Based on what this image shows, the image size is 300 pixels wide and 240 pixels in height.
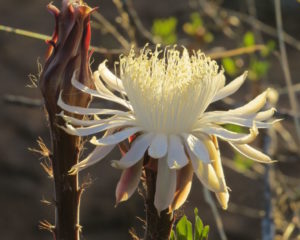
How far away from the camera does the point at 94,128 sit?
0.96 meters

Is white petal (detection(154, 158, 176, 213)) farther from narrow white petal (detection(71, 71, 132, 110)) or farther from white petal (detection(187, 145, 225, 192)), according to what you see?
narrow white petal (detection(71, 71, 132, 110))

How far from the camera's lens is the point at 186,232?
39.8 inches

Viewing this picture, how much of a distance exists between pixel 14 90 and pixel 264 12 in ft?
6.46

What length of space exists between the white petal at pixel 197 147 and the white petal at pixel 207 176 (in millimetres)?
13

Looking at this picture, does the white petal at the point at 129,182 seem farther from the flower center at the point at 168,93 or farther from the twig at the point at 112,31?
the twig at the point at 112,31

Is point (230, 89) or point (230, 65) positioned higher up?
point (230, 65)

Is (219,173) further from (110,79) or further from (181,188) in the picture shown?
(110,79)

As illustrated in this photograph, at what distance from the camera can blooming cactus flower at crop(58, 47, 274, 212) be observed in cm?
91

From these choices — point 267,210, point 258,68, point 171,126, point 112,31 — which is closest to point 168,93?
point 171,126

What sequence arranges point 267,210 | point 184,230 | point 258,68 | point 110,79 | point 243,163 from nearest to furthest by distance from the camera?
point 184,230
point 110,79
point 267,210
point 258,68
point 243,163

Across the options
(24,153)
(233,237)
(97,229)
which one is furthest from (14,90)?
(233,237)

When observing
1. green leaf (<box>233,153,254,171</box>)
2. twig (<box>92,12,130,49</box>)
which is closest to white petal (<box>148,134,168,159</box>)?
twig (<box>92,12,130,49</box>)

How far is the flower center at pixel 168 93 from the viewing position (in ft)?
3.34

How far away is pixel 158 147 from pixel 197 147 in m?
0.05
